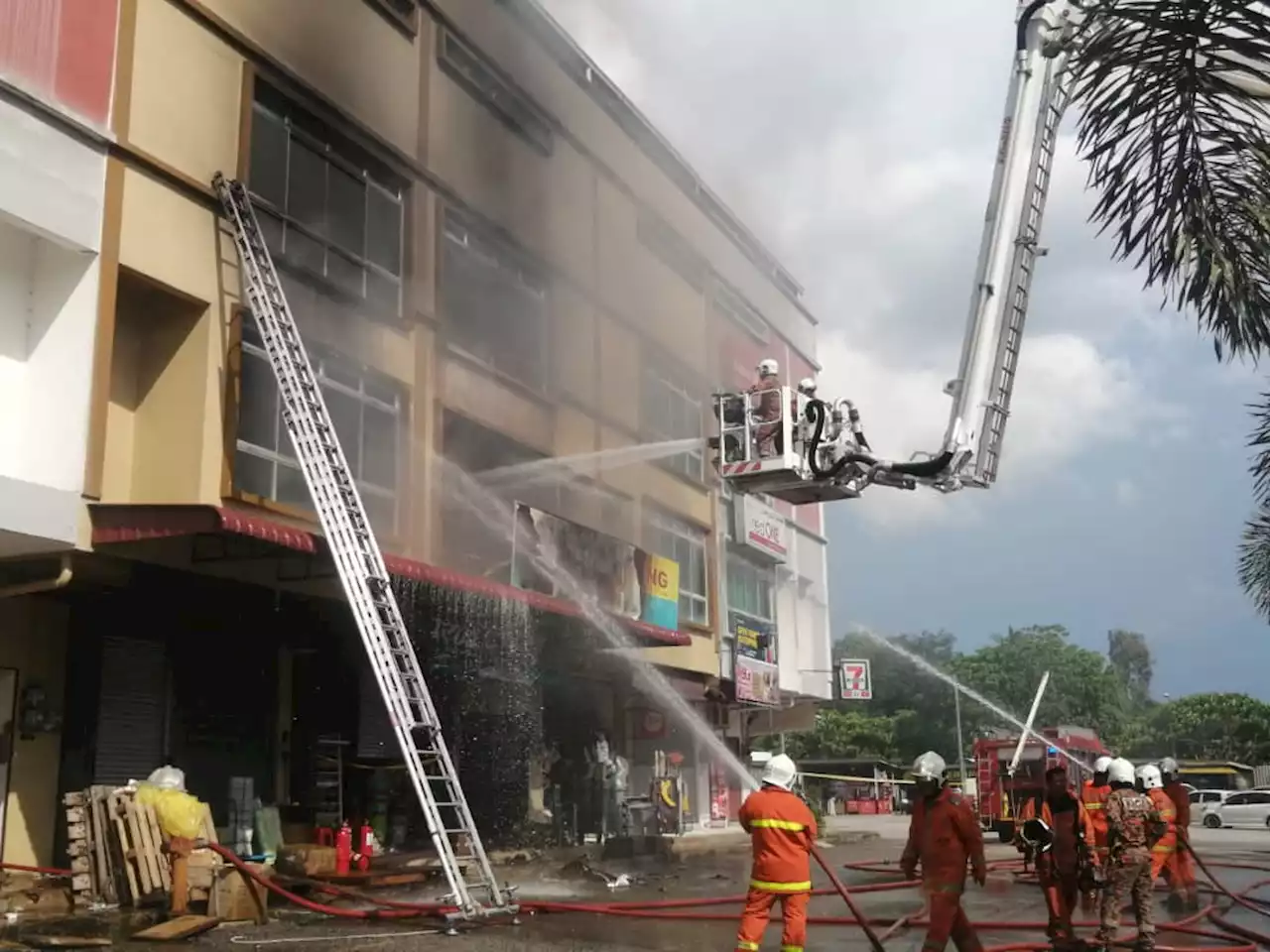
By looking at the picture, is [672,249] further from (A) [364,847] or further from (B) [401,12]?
(A) [364,847]

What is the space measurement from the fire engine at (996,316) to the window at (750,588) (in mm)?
14664

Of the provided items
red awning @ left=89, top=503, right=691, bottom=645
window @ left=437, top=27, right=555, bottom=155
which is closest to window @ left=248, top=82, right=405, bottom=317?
window @ left=437, top=27, right=555, bottom=155

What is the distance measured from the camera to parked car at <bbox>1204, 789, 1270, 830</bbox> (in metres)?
33.8

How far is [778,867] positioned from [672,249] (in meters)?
17.1

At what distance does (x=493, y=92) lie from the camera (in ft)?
60.2

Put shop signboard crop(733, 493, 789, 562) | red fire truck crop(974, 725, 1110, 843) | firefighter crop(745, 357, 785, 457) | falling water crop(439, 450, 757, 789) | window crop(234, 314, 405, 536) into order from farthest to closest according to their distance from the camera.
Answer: shop signboard crop(733, 493, 789, 562) → red fire truck crop(974, 725, 1110, 843) → falling water crop(439, 450, 757, 789) → firefighter crop(745, 357, 785, 457) → window crop(234, 314, 405, 536)

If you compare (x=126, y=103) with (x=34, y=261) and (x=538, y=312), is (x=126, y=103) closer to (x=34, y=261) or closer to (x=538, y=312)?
(x=34, y=261)

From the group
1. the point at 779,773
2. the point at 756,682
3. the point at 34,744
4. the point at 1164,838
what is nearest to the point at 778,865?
the point at 779,773

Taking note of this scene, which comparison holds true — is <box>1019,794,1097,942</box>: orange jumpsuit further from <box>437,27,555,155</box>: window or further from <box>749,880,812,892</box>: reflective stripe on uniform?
<box>437,27,555,155</box>: window

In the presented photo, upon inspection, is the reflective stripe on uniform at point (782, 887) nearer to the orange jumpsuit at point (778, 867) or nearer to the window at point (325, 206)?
the orange jumpsuit at point (778, 867)

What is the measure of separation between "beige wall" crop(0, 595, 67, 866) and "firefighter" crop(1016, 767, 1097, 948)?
8834 mm

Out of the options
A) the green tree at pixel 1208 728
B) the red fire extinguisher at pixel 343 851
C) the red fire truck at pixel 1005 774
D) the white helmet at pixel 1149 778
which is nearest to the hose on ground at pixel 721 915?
the white helmet at pixel 1149 778

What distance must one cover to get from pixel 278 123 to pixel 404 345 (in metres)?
3.14

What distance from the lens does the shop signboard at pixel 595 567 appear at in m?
16.3
